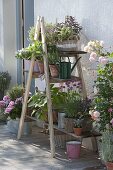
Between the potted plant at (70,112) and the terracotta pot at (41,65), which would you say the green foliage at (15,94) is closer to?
the terracotta pot at (41,65)

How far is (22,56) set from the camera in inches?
217

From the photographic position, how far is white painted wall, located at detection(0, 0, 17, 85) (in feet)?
27.9

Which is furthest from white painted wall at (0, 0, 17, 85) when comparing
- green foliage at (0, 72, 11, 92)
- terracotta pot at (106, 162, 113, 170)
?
terracotta pot at (106, 162, 113, 170)

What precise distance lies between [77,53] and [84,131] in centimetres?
112

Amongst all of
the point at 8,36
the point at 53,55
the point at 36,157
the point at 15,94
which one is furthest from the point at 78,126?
the point at 8,36

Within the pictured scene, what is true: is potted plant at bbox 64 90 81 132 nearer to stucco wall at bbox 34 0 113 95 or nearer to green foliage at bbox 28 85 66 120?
green foliage at bbox 28 85 66 120

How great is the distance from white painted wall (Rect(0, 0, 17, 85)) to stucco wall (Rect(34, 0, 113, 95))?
2.15 meters

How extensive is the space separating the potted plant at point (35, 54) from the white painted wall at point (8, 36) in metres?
2.83

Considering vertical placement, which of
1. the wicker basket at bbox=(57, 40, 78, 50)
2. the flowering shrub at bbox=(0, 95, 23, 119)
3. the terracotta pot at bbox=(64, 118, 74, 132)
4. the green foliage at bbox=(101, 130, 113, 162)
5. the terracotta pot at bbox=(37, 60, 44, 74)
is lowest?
the green foliage at bbox=(101, 130, 113, 162)

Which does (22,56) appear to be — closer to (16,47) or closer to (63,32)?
(63,32)

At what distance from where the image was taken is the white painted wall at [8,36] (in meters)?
8.51

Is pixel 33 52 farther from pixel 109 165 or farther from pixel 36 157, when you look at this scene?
pixel 109 165

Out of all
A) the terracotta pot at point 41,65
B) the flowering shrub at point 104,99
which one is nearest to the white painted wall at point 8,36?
the terracotta pot at point 41,65

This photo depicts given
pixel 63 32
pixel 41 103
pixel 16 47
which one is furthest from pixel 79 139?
pixel 16 47
